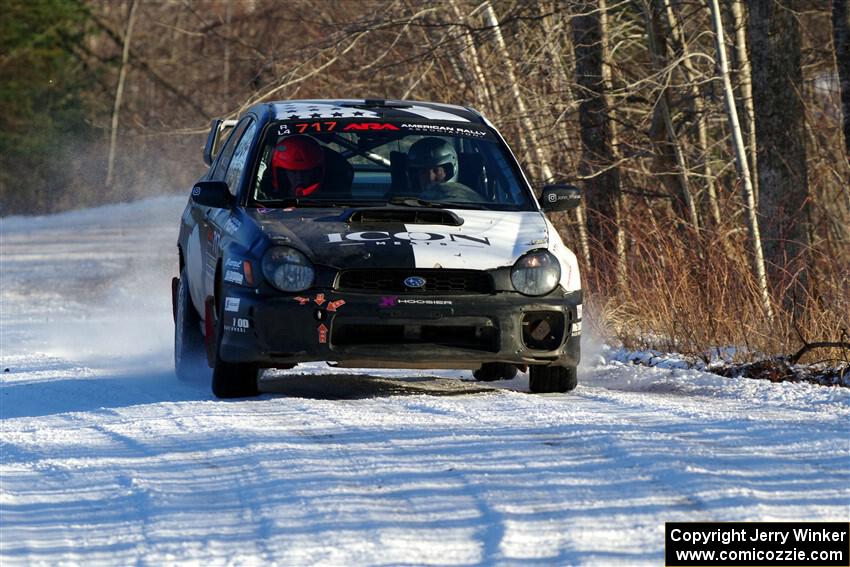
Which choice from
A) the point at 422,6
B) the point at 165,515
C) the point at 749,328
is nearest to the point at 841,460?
the point at 165,515

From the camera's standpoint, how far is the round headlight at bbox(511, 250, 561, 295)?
25.3 ft

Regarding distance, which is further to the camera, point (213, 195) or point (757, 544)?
point (213, 195)

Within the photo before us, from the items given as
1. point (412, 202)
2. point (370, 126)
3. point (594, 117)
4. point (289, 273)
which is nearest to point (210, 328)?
point (289, 273)

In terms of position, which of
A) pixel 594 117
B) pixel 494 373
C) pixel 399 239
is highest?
pixel 594 117

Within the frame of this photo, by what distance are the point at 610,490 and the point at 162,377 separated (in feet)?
15.8

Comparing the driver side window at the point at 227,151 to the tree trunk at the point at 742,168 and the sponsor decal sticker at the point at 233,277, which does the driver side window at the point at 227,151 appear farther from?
the tree trunk at the point at 742,168

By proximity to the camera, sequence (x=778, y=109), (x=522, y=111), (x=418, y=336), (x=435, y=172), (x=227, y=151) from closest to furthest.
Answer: (x=418, y=336) → (x=435, y=172) → (x=227, y=151) → (x=778, y=109) → (x=522, y=111)

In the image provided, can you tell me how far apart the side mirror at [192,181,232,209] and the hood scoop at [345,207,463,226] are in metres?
0.89

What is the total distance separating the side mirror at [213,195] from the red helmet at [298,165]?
281mm

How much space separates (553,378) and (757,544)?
143 inches

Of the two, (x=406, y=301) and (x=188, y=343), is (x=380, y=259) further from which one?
(x=188, y=343)

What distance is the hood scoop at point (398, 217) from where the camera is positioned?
7977mm

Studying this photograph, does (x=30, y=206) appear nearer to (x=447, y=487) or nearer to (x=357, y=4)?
(x=357, y=4)

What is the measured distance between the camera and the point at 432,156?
8.74 meters
